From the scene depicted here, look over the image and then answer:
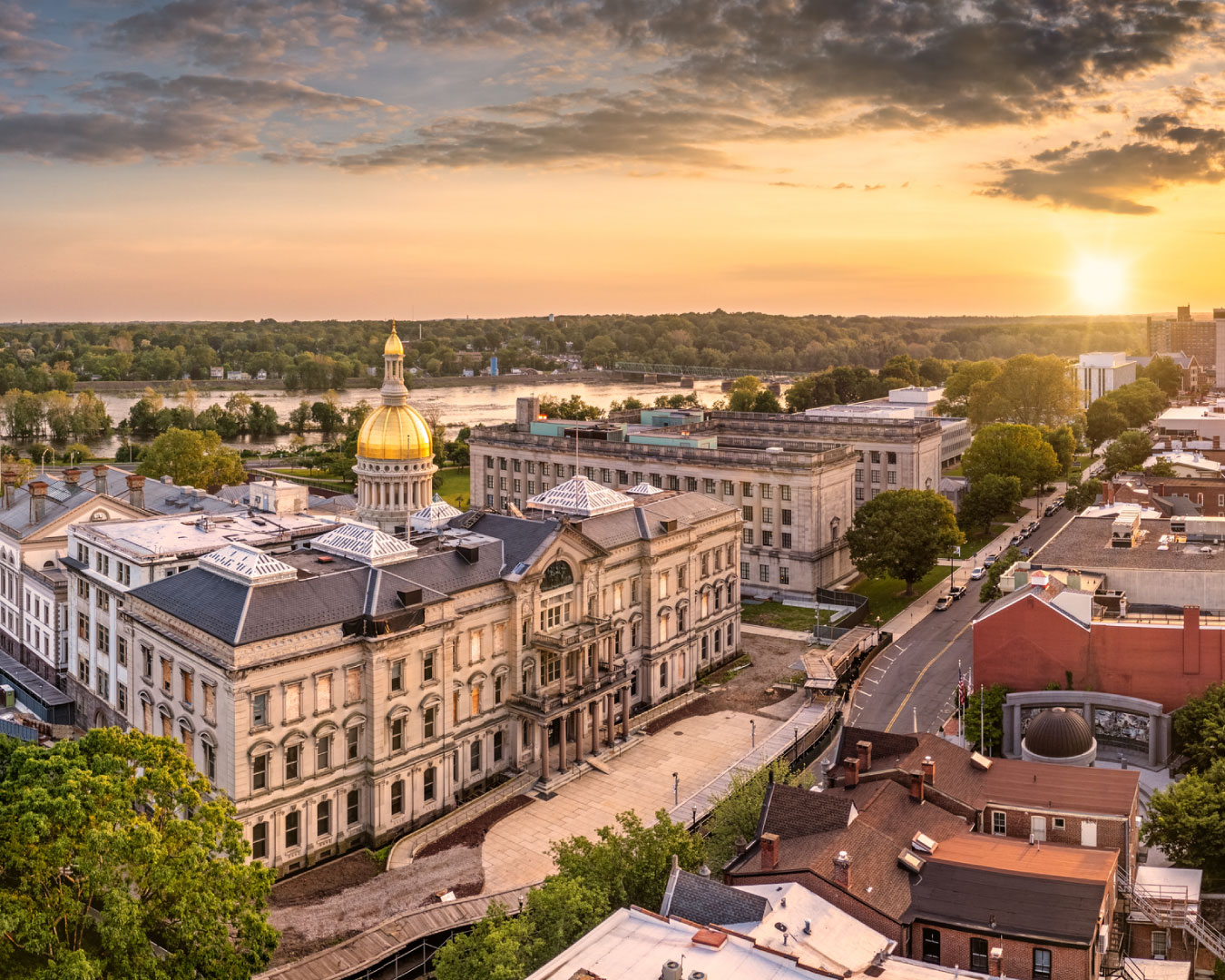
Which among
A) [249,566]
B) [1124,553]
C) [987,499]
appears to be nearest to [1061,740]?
[1124,553]

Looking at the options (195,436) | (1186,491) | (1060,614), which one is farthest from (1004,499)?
(195,436)

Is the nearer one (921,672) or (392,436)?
(392,436)

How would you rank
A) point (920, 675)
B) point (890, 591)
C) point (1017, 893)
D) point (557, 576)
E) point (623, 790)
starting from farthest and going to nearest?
point (890, 591), point (920, 675), point (557, 576), point (623, 790), point (1017, 893)

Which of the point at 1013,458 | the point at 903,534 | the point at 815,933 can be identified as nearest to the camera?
the point at 815,933

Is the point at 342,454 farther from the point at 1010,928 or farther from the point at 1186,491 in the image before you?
the point at 1010,928

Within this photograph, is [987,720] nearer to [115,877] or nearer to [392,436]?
[392,436]

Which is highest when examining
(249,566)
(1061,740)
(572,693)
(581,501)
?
(581,501)

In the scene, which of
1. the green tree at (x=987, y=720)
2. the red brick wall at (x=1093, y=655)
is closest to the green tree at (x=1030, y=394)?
the red brick wall at (x=1093, y=655)

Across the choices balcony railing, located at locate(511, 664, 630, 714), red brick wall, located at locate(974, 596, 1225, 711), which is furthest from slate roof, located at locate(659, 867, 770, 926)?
red brick wall, located at locate(974, 596, 1225, 711)

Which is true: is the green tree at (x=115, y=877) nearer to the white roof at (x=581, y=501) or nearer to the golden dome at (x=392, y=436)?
the golden dome at (x=392, y=436)
